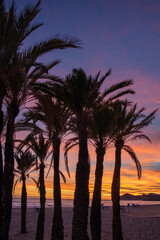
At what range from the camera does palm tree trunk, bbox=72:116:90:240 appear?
39.6ft

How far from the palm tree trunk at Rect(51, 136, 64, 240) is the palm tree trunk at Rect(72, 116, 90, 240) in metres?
4.29

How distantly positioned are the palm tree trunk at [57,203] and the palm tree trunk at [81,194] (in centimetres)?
429

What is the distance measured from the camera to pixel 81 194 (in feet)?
41.4

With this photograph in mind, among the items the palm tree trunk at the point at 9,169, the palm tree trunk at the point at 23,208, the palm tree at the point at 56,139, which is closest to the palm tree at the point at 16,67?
the palm tree trunk at the point at 9,169

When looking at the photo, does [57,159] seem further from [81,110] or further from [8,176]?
[8,176]

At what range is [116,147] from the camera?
18.4 m

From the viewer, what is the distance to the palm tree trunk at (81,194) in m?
12.1

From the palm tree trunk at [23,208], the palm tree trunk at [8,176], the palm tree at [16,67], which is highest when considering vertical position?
the palm tree at [16,67]

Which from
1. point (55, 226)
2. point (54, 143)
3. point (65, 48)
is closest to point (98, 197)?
point (55, 226)

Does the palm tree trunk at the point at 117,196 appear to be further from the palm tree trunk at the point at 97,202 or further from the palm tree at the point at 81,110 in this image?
the palm tree at the point at 81,110

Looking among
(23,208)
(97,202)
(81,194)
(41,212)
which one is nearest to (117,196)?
(97,202)

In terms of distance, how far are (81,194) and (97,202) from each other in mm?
4177

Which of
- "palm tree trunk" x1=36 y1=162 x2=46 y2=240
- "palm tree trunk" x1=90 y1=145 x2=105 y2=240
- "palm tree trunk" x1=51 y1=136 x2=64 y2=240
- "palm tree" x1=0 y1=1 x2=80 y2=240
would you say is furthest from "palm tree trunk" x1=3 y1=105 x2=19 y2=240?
"palm tree trunk" x1=36 y1=162 x2=46 y2=240

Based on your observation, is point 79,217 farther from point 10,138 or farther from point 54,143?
point 54,143
